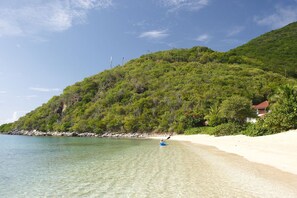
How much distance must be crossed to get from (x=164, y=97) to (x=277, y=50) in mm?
77415

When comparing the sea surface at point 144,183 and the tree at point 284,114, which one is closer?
the sea surface at point 144,183

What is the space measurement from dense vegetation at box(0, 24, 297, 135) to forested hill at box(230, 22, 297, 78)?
9.96 ft

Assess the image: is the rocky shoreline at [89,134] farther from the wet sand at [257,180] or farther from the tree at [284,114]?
the wet sand at [257,180]

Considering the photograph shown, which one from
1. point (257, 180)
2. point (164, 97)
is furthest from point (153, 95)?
point (257, 180)

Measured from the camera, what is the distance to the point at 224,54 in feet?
429

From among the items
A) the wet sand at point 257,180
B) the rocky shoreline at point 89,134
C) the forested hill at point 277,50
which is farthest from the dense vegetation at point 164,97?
the wet sand at point 257,180

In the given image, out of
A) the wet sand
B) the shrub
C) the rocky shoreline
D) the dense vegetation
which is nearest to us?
the wet sand

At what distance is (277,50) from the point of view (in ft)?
438

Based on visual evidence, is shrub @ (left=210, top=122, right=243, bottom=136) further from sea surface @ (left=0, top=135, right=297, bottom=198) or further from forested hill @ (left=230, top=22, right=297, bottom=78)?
forested hill @ (left=230, top=22, right=297, bottom=78)

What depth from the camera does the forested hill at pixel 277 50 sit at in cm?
11701

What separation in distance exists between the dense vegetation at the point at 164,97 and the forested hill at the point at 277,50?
9.96 ft

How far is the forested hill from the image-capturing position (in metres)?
117

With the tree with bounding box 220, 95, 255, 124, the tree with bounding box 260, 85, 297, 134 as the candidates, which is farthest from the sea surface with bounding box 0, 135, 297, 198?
the tree with bounding box 220, 95, 255, 124

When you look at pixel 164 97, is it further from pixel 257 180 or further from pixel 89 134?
pixel 257 180
